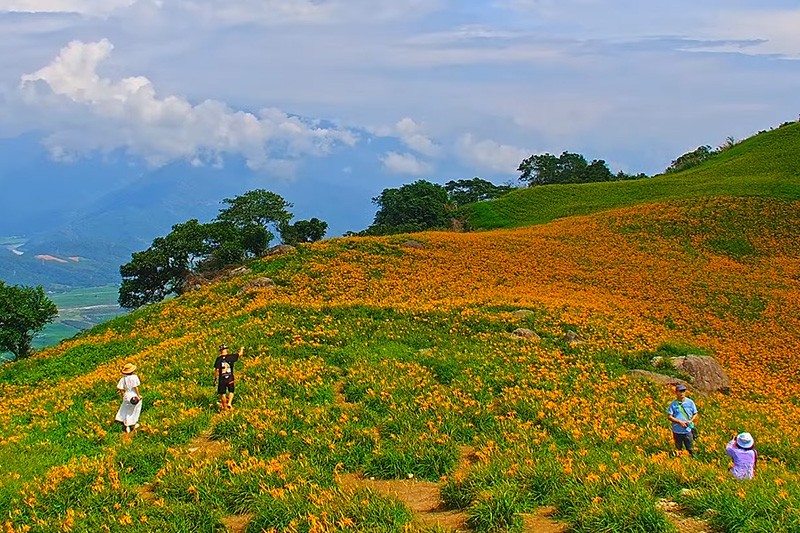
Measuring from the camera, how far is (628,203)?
5459cm

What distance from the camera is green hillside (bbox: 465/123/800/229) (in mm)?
50844

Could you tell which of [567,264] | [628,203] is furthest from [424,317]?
[628,203]

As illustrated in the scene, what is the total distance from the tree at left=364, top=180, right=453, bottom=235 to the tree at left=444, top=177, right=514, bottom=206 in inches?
1153

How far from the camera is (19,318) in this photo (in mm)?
35938

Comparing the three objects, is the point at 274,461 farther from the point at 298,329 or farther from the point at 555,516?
the point at 298,329

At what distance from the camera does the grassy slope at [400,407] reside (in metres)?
7.57

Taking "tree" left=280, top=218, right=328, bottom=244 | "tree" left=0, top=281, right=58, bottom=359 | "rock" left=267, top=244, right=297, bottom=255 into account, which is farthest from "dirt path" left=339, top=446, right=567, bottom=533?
"tree" left=280, top=218, right=328, bottom=244

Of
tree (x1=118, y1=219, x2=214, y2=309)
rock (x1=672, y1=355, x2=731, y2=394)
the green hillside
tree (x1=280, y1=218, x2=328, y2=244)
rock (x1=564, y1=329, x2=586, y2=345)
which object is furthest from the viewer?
tree (x1=280, y1=218, x2=328, y2=244)

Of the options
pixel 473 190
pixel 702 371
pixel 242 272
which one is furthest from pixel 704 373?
pixel 473 190

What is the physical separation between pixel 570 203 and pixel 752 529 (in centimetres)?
5432

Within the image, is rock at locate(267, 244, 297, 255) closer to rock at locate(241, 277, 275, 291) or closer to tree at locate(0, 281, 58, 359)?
rock at locate(241, 277, 275, 291)

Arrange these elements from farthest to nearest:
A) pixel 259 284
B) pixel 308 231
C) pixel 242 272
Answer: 1. pixel 308 231
2. pixel 242 272
3. pixel 259 284

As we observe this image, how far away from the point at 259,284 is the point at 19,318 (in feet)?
62.8

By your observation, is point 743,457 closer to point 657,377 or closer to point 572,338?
point 657,377
